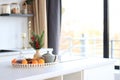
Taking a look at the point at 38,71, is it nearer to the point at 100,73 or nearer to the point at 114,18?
the point at 100,73

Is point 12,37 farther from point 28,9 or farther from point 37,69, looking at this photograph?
point 37,69

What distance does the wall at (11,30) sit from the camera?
17.1 ft

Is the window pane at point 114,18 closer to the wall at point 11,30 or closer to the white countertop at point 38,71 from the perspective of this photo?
the wall at point 11,30

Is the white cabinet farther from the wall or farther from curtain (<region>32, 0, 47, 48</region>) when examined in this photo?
the wall

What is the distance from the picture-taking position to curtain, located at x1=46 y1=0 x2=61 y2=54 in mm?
5668

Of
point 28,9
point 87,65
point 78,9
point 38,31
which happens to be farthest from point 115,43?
point 87,65

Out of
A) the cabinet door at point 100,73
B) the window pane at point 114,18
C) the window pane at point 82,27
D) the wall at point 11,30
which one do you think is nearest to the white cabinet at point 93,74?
the cabinet door at point 100,73

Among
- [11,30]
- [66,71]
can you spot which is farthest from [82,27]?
[66,71]

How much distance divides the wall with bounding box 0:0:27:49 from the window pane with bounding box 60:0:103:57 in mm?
1011

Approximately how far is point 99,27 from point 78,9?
757mm

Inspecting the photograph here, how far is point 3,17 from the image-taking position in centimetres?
525

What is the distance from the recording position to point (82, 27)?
238 inches

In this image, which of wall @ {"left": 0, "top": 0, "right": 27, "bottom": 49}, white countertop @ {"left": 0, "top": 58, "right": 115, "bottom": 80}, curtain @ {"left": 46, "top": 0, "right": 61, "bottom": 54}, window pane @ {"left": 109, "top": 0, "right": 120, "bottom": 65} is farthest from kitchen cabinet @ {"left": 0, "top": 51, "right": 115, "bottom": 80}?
curtain @ {"left": 46, "top": 0, "right": 61, "bottom": 54}

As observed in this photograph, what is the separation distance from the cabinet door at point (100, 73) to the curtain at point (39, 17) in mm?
2471
